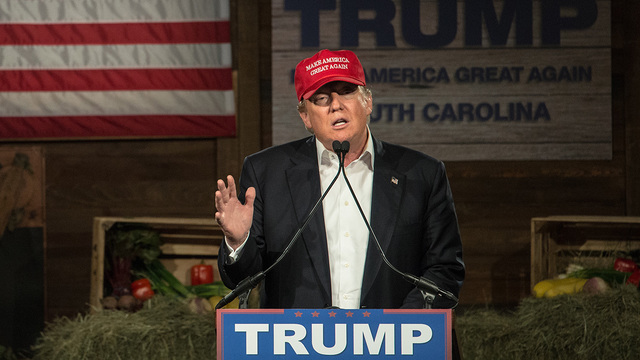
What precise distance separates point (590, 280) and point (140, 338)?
2228 millimetres

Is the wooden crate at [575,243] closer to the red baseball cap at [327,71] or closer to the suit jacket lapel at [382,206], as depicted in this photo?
the suit jacket lapel at [382,206]

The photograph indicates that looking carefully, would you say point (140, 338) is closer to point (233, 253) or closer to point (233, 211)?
point (233, 253)

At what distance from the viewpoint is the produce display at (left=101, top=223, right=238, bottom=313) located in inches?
156

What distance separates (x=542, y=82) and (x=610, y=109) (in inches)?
18.2

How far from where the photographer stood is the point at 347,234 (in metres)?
1.99

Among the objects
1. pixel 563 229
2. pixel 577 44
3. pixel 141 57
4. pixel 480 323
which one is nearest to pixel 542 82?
pixel 577 44

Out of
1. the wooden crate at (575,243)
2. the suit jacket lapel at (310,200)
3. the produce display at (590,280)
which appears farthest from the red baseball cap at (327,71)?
the wooden crate at (575,243)

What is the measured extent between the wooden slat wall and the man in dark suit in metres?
2.51

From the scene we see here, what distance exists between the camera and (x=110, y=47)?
4449 millimetres

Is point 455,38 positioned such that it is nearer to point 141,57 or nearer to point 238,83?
point 238,83

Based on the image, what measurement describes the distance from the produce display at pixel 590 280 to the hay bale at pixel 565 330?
123 millimetres

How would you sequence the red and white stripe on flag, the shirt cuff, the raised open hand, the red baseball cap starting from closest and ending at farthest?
the raised open hand → the shirt cuff → the red baseball cap → the red and white stripe on flag

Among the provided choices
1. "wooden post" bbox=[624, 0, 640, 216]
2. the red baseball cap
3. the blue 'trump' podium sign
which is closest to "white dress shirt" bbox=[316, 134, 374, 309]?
the red baseball cap

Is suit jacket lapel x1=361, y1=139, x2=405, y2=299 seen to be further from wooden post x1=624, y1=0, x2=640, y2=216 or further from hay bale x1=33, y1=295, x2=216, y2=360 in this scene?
wooden post x1=624, y1=0, x2=640, y2=216
